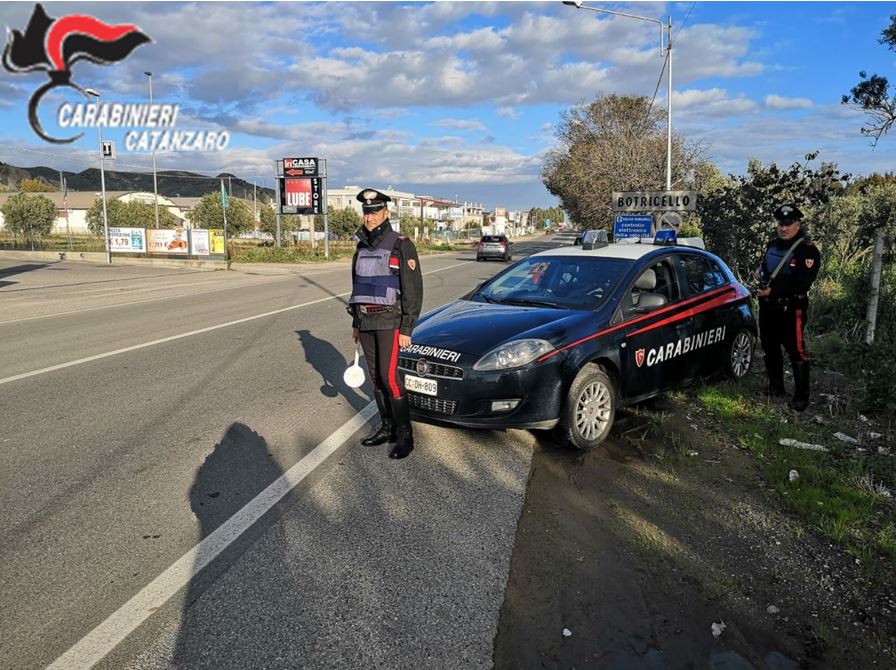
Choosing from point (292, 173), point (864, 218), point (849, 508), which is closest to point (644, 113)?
point (292, 173)

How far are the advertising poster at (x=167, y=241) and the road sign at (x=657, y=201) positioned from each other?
21262 millimetres

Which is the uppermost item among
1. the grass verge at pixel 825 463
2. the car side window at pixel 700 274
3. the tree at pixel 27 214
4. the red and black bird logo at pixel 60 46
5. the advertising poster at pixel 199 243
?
the red and black bird logo at pixel 60 46

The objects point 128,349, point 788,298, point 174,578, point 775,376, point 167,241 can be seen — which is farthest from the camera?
point 167,241

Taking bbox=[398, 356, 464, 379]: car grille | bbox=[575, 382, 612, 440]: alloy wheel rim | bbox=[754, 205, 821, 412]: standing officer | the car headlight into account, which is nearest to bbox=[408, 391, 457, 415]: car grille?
bbox=[398, 356, 464, 379]: car grille

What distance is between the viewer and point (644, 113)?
3859 cm

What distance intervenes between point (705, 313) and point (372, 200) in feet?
10.9

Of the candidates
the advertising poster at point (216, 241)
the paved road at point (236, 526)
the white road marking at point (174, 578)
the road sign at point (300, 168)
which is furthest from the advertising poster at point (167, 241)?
the white road marking at point (174, 578)

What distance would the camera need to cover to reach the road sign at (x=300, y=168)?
3334 cm

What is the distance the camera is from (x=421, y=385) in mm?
4543

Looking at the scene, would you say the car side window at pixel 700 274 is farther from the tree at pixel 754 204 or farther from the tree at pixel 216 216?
the tree at pixel 216 216

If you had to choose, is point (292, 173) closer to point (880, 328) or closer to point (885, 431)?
point (880, 328)

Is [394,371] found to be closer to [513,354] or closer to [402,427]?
[402,427]

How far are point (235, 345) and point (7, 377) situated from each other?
8.74 ft

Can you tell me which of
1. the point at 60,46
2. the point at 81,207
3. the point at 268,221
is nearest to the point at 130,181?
the point at 81,207
